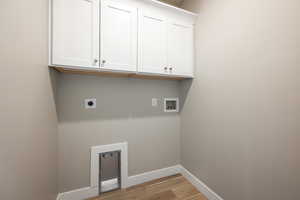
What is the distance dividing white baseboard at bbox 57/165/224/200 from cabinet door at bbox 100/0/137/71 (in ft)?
5.37

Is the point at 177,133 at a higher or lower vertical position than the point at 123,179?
higher

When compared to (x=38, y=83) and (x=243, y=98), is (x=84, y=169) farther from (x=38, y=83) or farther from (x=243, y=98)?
(x=243, y=98)

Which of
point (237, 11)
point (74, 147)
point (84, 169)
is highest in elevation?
point (237, 11)

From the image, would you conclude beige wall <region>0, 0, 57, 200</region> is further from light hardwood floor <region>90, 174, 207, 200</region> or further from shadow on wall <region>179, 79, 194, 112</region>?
shadow on wall <region>179, 79, 194, 112</region>

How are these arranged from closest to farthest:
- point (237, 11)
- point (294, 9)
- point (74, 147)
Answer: point (294, 9), point (237, 11), point (74, 147)

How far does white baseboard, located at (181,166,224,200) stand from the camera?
1571mm

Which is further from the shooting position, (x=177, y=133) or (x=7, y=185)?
(x=177, y=133)

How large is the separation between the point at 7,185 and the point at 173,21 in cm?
219

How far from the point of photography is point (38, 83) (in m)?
0.99

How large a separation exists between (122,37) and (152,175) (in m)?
2.09

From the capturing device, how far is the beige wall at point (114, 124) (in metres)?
1.56

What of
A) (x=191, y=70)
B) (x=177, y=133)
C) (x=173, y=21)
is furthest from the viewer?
(x=177, y=133)

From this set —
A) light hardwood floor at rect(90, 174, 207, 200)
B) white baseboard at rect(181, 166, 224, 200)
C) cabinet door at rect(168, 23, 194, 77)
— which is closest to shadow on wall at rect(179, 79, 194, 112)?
cabinet door at rect(168, 23, 194, 77)

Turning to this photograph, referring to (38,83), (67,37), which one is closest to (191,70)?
(67,37)
